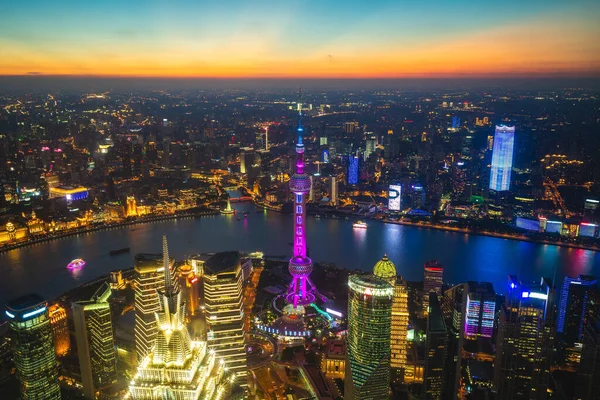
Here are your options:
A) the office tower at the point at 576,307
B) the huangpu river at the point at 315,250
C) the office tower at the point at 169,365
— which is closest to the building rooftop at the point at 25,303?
the office tower at the point at 169,365

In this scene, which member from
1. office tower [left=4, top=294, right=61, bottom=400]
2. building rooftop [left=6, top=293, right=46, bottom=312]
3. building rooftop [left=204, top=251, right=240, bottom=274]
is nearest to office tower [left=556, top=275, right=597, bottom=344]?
building rooftop [left=204, top=251, right=240, bottom=274]

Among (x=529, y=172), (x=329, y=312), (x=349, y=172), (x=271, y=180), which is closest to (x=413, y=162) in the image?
(x=349, y=172)

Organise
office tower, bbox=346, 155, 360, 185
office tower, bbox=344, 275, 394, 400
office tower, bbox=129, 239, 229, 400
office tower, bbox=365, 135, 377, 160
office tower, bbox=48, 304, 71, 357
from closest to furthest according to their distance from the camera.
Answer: office tower, bbox=129, 239, 229, 400 < office tower, bbox=344, 275, 394, 400 < office tower, bbox=48, 304, 71, 357 < office tower, bbox=346, 155, 360, 185 < office tower, bbox=365, 135, 377, 160

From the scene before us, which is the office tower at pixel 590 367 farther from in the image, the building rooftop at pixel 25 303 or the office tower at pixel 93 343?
the building rooftop at pixel 25 303

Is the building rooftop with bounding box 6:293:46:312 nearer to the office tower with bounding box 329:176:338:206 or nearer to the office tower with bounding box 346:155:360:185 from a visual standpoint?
the office tower with bounding box 329:176:338:206

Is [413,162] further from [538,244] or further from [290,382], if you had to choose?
[290,382]

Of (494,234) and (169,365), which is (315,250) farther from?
(169,365)
